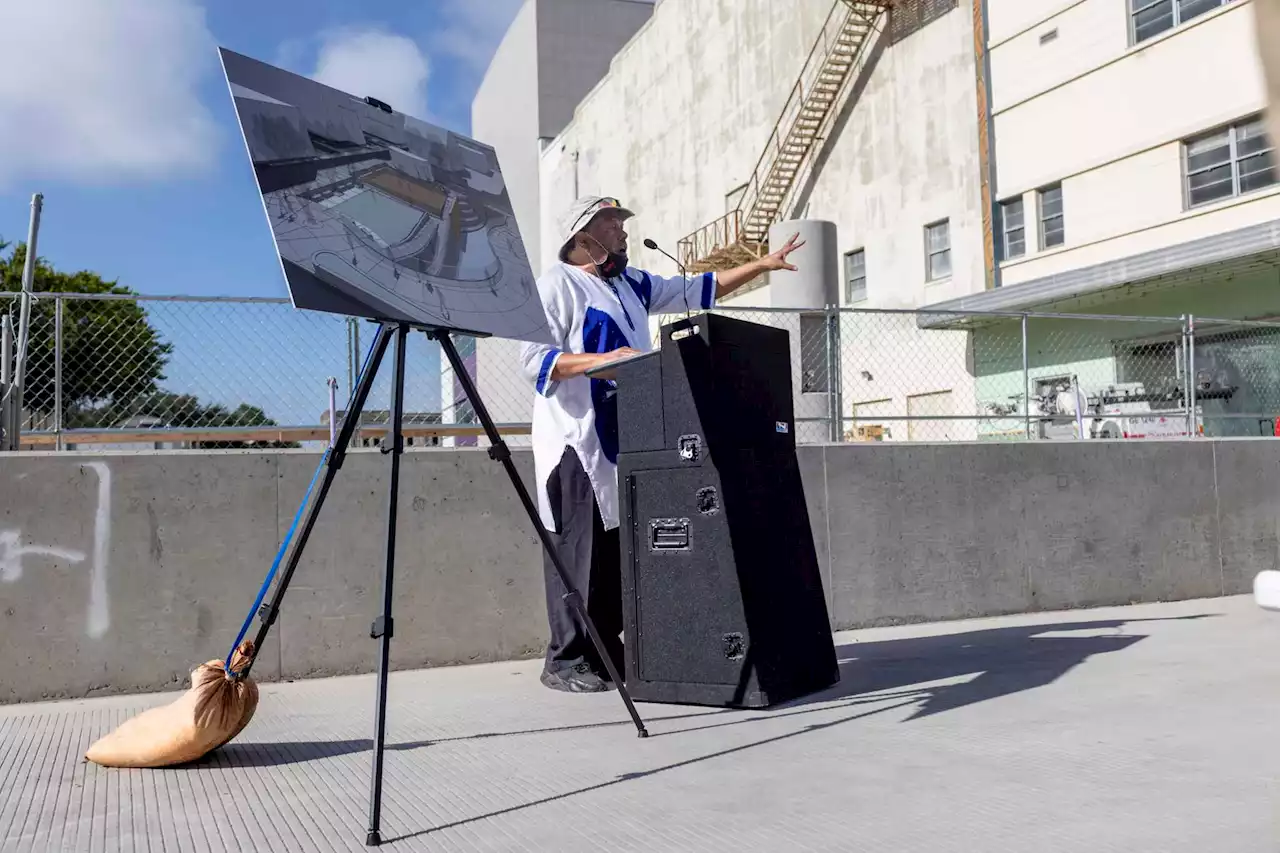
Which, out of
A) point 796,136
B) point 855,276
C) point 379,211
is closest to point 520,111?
point 796,136

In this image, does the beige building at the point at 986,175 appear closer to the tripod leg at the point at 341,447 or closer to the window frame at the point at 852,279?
the window frame at the point at 852,279

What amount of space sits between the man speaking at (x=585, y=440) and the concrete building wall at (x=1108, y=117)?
1353cm

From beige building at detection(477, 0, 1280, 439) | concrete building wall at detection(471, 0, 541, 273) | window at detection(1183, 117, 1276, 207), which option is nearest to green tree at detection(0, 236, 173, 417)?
beige building at detection(477, 0, 1280, 439)

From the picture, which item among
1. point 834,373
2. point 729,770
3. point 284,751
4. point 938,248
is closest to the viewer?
point 729,770

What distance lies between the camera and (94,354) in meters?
5.48

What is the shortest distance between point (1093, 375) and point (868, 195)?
13905mm

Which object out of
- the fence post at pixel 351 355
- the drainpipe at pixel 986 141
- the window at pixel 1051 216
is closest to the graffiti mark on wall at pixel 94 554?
the fence post at pixel 351 355

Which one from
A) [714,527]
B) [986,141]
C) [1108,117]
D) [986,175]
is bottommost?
[714,527]

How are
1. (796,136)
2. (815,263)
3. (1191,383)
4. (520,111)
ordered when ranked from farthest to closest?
(520,111)
(796,136)
(815,263)
(1191,383)

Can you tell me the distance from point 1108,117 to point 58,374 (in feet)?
→ 55.8

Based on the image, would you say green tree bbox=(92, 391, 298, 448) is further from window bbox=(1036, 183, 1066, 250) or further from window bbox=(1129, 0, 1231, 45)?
window bbox=(1036, 183, 1066, 250)

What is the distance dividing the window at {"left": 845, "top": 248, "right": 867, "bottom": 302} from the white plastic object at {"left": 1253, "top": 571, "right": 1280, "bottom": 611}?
2148cm

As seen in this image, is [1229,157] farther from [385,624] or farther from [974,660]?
[385,624]

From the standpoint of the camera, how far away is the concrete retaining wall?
5031 mm
